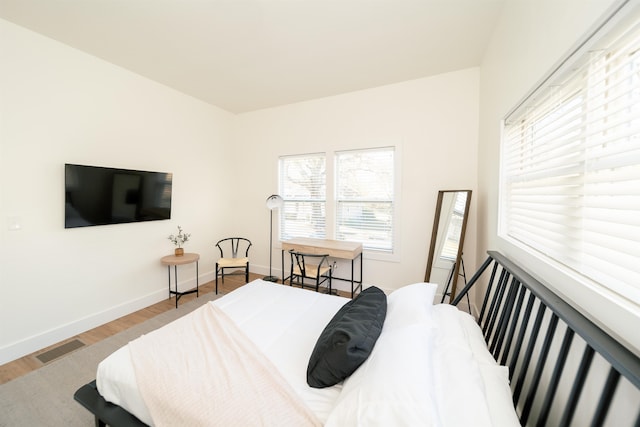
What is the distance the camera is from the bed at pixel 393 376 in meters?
0.81

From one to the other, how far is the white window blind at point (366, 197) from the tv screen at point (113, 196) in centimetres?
248

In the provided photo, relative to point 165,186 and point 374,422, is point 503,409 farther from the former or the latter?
point 165,186

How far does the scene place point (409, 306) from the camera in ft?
4.73

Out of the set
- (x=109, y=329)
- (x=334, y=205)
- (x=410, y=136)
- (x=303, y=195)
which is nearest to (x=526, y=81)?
(x=410, y=136)

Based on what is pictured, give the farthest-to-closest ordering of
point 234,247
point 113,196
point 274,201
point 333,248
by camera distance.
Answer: point 234,247 → point 274,201 → point 333,248 → point 113,196

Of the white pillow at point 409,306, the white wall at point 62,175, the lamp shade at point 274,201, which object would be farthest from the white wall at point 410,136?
the white wall at point 62,175

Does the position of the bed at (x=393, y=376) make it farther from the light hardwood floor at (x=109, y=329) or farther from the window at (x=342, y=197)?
the window at (x=342, y=197)

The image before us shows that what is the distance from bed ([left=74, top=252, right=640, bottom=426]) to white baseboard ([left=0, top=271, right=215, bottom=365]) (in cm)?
166

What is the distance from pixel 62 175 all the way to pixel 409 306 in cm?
343

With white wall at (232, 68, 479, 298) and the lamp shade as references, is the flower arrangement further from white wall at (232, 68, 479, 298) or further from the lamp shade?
white wall at (232, 68, 479, 298)

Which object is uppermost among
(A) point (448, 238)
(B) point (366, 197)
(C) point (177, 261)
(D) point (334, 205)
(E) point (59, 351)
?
(B) point (366, 197)

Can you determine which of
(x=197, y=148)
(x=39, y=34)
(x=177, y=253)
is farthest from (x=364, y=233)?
(x=39, y=34)

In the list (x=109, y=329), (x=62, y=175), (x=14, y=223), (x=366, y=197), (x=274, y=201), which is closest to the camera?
(x=14, y=223)

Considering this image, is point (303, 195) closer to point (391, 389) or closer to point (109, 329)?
point (109, 329)
